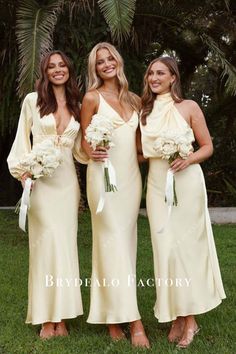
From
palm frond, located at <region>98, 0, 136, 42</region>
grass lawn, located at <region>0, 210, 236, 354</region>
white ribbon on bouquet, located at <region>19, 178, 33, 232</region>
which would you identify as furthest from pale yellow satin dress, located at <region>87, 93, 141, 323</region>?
palm frond, located at <region>98, 0, 136, 42</region>

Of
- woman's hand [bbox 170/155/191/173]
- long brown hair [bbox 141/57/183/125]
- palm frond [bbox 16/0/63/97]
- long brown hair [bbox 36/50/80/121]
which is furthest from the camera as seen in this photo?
palm frond [bbox 16/0/63/97]

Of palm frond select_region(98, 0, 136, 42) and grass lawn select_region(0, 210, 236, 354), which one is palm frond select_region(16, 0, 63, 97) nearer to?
palm frond select_region(98, 0, 136, 42)

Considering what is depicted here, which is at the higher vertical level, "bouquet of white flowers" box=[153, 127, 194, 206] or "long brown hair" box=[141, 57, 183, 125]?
"long brown hair" box=[141, 57, 183, 125]

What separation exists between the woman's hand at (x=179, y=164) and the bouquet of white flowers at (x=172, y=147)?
27 mm

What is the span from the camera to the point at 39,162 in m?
4.54

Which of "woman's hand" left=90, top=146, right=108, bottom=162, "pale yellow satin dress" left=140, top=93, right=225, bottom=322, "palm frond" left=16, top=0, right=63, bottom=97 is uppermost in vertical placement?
"palm frond" left=16, top=0, right=63, bottom=97

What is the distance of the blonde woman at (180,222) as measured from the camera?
456 cm

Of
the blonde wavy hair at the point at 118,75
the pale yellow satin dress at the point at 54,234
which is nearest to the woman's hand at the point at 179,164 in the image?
the blonde wavy hair at the point at 118,75

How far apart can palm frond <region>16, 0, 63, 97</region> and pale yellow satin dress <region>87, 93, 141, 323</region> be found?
3891 millimetres

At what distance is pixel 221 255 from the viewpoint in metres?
8.31

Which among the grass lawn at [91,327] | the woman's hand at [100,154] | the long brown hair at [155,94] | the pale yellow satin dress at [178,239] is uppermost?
the long brown hair at [155,94]

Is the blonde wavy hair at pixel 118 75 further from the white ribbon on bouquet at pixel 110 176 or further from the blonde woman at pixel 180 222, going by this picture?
the white ribbon on bouquet at pixel 110 176

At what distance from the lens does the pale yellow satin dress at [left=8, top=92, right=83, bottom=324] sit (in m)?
4.73

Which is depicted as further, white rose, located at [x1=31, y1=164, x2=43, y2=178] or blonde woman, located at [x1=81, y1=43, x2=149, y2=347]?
blonde woman, located at [x1=81, y1=43, x2=149, y2=347]
